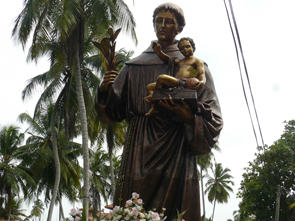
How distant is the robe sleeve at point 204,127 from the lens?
5062 millimetres

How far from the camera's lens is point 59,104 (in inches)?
1169

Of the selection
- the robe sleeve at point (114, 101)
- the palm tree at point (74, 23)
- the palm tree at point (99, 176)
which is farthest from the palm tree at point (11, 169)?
the robe sleeve at point (114, 101)

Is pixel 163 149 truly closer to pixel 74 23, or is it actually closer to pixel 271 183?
pixel 74 23

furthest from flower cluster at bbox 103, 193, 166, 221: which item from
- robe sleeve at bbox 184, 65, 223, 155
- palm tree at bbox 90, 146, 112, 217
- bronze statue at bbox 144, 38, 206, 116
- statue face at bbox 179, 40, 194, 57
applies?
palm tree at bbox 90, 146, 112, 217

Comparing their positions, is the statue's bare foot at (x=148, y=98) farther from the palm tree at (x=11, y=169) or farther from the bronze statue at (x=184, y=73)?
the palm tree at (x=11, y=169)

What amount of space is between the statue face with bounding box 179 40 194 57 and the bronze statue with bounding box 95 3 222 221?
25cm

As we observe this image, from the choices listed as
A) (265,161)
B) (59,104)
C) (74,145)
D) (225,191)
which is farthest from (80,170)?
(225,191)

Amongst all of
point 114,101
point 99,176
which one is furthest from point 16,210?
point 114,101

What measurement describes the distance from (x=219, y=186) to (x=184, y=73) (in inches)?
2331

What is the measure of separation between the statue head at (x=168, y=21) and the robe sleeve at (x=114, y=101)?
0.58 meters

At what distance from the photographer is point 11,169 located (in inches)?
1372

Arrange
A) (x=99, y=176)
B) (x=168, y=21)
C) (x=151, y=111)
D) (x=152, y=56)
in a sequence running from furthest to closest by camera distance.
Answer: (x=99, y=176), (x=152, y=56), (x=168, y=21), (x=151, y=111)

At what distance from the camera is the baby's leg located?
198 inches

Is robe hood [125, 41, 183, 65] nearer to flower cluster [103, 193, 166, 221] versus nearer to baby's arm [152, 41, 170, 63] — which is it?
baby's arm [152, 41, 170, 63]
